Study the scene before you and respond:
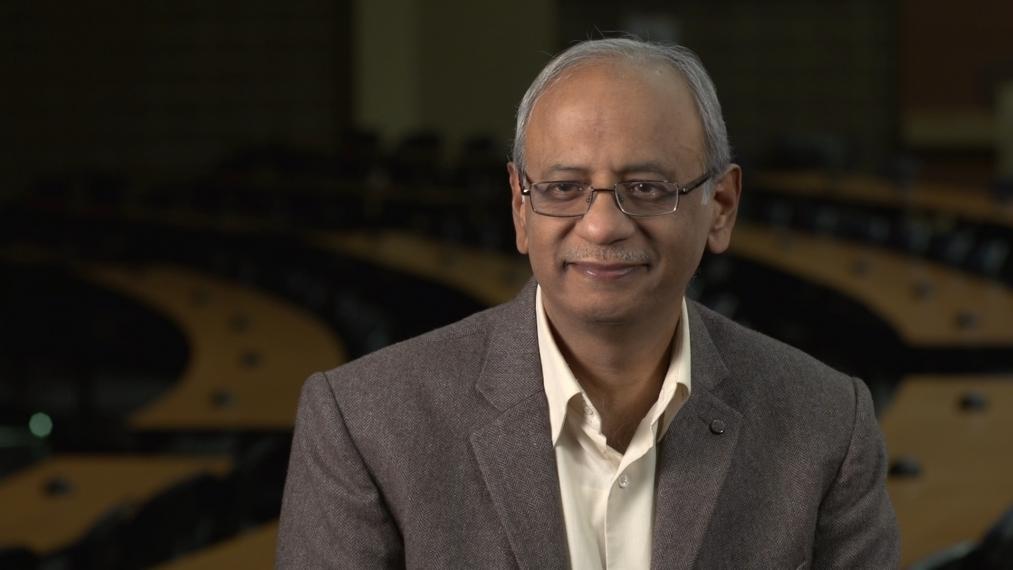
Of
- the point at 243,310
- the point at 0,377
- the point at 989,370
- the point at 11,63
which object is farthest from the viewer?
the point at 11,63

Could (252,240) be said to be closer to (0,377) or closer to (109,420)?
(0,377)

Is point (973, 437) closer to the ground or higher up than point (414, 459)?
closer to the ground

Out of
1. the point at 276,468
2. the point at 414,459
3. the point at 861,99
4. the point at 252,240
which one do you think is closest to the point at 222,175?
the point at 252,240

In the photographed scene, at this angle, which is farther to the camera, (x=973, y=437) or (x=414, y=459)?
(x=973, y=437)

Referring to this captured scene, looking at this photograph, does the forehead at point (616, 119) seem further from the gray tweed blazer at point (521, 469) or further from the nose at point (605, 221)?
the gray tweed blazer at point (521, 469)

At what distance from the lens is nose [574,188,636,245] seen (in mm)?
1681

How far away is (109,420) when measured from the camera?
186 inches

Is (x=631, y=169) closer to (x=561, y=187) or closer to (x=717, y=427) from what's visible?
(x=561, y=187)

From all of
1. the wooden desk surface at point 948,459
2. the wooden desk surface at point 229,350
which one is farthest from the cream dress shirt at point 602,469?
the wooden desk surface at point 229,350

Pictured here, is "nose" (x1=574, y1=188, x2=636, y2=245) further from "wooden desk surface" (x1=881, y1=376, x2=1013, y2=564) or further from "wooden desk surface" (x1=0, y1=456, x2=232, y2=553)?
"wooden desk surface" (x1=0, y1=456, x2=232, y2=553)

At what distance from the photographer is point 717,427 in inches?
72.4

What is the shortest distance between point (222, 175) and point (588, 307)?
11.2m

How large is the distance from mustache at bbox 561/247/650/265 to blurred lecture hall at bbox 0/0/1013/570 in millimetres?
251

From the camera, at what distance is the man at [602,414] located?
1699 mm
